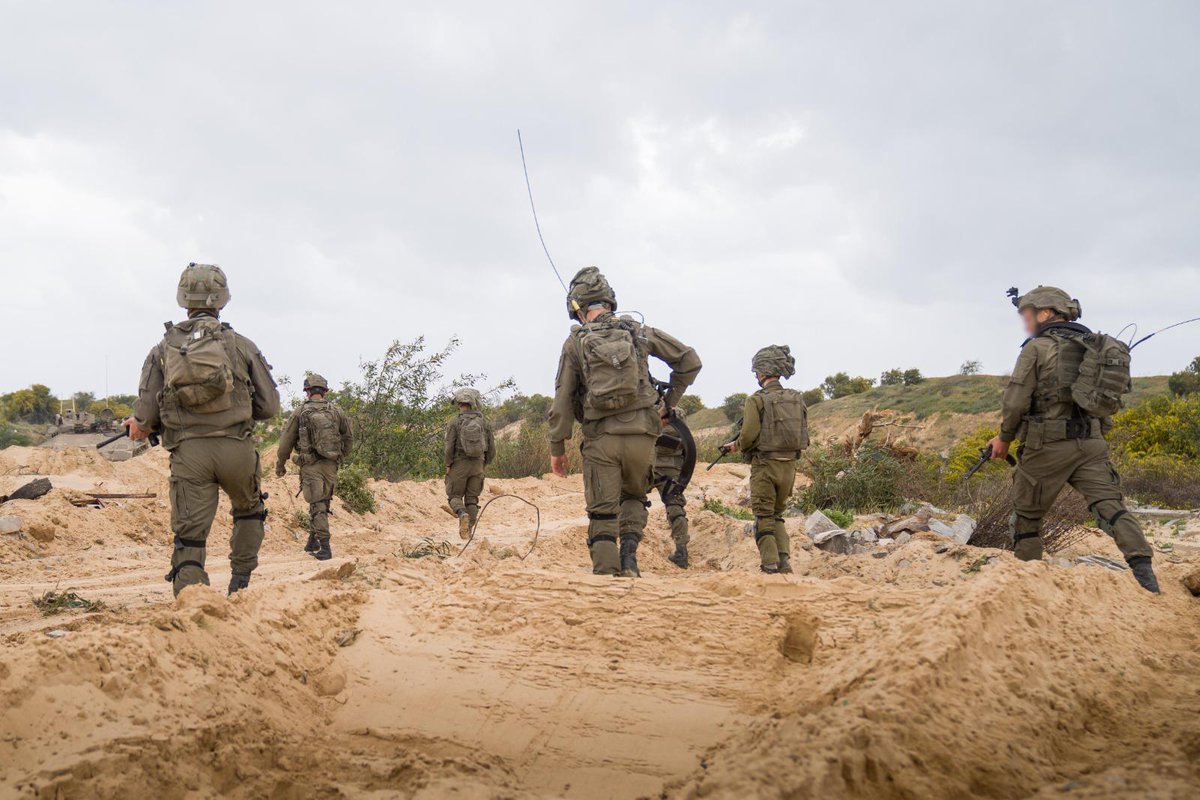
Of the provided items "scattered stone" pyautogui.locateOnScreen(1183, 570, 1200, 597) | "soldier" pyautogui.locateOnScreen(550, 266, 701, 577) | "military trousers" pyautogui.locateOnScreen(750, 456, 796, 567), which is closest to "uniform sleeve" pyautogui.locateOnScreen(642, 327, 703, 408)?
"soldier" pyautogui.locateOnScreen(550, 266, 701, 577)

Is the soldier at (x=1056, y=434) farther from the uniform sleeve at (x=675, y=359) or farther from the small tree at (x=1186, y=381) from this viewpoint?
the small tree at (x=1186, y=381)

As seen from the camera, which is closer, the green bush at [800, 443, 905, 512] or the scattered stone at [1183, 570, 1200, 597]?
the scattered stone at [1183, 570, 1200, 597]

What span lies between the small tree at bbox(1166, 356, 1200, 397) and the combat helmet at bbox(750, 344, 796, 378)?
102 ft

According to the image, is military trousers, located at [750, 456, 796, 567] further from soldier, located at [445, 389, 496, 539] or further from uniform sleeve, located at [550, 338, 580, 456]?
soldier, located at [445, 389, 496, 539]

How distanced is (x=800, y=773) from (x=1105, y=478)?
4011 millimetres

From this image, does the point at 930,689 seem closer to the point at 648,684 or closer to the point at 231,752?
the point at 648,684

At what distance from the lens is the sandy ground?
2621 mm

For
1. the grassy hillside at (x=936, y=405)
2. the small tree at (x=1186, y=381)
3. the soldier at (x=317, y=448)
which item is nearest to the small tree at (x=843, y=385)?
the grassy hillside at (x=936, y=405)

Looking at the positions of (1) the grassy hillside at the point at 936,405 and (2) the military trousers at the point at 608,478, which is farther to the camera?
(1) the grassy hillside at the point at 936,405

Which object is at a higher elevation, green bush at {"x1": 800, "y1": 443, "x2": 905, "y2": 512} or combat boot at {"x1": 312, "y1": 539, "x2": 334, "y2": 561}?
green bush at {"x1": 800, "y1": 443, "x2": 905, "y2": 512}

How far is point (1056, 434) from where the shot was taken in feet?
17.9

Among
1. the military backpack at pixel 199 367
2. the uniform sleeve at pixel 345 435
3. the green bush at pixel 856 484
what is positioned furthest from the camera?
the green bush at pixel 856 484

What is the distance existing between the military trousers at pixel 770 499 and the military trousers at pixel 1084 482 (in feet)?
5.86

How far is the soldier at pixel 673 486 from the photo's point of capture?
26.2 ft
